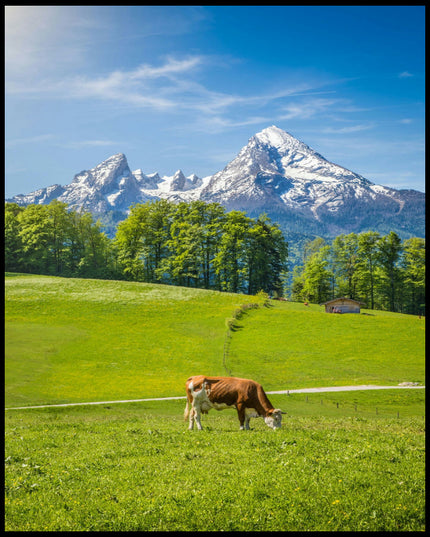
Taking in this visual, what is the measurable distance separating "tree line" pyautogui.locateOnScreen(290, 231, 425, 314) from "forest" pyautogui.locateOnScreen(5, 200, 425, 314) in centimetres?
23

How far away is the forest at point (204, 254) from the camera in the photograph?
328 ft

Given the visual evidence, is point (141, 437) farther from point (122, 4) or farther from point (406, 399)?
point (406, 399)

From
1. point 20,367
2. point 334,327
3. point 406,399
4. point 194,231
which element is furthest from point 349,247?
point 20,367

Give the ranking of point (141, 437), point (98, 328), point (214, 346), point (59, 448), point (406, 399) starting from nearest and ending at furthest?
point (59, 448) < point (141, 437) < point (406, 399) < point (214, 346) < point (98, 328)

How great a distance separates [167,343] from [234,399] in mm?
39077

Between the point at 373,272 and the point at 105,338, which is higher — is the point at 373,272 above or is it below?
above

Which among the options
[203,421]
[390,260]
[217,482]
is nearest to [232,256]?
[390,260]

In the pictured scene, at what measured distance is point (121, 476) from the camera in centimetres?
1139


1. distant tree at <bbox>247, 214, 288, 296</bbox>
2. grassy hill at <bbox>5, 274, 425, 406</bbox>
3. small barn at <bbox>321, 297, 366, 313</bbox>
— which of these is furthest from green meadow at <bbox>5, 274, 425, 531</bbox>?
distant tree at <bbox>247, 214, 288, 296</bbox>

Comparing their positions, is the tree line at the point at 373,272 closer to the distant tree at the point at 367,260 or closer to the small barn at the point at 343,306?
the distant tree at the point at 367,260

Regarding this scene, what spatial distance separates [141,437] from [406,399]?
27152mm

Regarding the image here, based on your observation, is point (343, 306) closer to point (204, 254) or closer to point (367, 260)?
point (367, 260)

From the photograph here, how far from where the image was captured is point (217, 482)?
35.7ft

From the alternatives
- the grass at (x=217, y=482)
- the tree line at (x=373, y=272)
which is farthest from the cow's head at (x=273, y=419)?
the tree line at (x=373, y=272)
